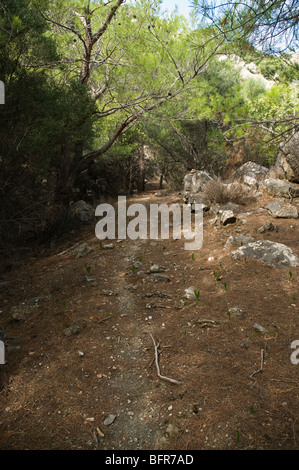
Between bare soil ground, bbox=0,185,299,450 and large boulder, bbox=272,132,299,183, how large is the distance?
2.81 metres

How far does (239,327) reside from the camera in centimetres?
315

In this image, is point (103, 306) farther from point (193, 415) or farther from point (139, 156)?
point (139, 156)

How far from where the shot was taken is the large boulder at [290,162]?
270 inches

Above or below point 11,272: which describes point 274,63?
above

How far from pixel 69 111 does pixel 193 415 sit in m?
4.84

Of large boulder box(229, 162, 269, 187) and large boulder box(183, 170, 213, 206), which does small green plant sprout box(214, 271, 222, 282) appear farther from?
large boulder box(229, 162, 269, 187)

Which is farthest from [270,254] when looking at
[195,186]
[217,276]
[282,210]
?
[195,186]

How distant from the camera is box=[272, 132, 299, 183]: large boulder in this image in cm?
686

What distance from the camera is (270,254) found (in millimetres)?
4398

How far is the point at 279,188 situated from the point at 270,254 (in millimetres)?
3204

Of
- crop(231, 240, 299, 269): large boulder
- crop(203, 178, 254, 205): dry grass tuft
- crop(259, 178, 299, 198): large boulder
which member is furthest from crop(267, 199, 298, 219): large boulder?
crop(231, 240, 299, 269): large boulder

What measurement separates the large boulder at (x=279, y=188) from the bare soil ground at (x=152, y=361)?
231 cm

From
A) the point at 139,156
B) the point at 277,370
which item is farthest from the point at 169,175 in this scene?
the point at 277,370

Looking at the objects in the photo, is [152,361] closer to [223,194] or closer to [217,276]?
[217,276]
